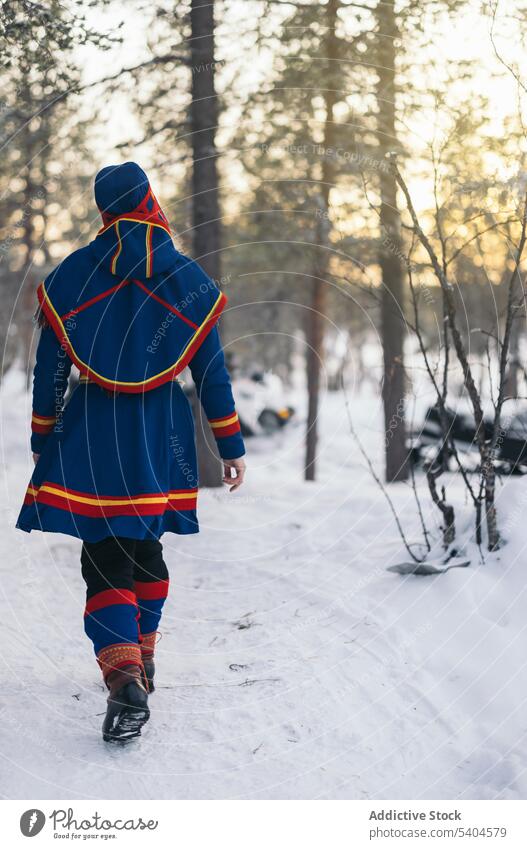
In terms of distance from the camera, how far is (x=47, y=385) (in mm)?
3332

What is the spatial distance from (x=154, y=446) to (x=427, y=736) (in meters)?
1.61

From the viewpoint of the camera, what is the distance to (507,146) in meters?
5.44

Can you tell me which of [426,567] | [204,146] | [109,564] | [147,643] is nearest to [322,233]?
[204,146]

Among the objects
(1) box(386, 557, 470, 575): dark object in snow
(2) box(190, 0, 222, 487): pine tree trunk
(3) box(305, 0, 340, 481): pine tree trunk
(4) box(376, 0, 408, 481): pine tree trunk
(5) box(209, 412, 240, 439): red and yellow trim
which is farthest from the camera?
(3) box(305, 0, 340, 481): pine tree trunk

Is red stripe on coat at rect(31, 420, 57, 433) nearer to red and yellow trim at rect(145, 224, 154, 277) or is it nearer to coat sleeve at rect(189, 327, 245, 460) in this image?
coat sleeve at rect(189, 327, 245, 460)

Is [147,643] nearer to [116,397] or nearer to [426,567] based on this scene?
[116,397]

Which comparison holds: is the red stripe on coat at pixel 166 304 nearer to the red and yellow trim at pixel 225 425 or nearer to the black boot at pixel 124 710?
the red and yellow trim at pixel 225 425

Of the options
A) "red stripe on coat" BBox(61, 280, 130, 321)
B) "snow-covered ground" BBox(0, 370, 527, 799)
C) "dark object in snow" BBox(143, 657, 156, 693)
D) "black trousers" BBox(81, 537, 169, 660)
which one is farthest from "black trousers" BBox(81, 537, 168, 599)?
"red stripe on coat" BBox(61, 280, 130, 321)

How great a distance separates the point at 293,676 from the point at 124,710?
960mm

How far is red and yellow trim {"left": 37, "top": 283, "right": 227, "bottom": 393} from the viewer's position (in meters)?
3.21

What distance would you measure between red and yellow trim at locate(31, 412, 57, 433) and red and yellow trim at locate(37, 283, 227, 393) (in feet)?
0.89

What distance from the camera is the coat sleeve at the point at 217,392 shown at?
3.44 metres
